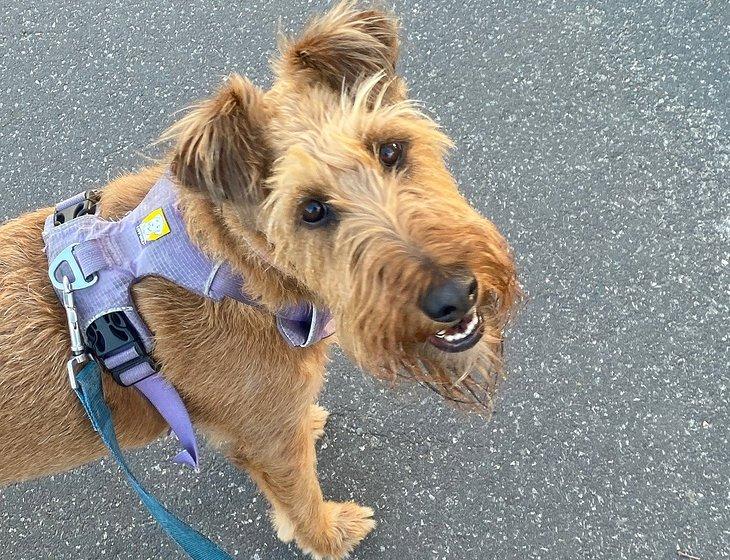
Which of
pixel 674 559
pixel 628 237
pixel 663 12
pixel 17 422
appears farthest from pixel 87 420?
pixel 663 12

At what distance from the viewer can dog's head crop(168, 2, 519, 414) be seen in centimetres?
174

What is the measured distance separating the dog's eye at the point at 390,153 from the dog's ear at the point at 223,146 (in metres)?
0.35

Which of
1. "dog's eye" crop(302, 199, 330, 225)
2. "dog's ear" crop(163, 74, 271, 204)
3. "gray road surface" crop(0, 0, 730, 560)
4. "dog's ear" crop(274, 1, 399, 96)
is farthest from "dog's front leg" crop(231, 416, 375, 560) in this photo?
"dog's ear" crop(274, 1, 399, 96)

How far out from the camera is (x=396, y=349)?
181cm

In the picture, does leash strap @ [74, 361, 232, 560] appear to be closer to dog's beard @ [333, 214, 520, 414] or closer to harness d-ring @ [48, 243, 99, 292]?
harness d-ring @ [48, 243, 99, 292]

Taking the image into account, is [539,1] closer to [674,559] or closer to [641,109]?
[641,109]

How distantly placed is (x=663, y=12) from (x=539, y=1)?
2.23 feet

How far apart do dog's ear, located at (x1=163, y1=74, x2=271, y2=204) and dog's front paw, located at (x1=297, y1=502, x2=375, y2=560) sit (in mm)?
1582

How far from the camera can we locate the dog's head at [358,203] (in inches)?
68.4

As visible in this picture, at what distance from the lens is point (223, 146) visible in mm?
1746

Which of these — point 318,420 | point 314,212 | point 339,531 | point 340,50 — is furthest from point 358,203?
point 339,531

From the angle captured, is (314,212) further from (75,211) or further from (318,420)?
(318,420)

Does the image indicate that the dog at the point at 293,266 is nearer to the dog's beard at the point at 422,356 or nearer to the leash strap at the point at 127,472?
the dog's beard at the point at 422,356

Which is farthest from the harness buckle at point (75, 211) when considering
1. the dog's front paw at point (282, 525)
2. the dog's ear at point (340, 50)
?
the dog's front paw at point (282, 525)
